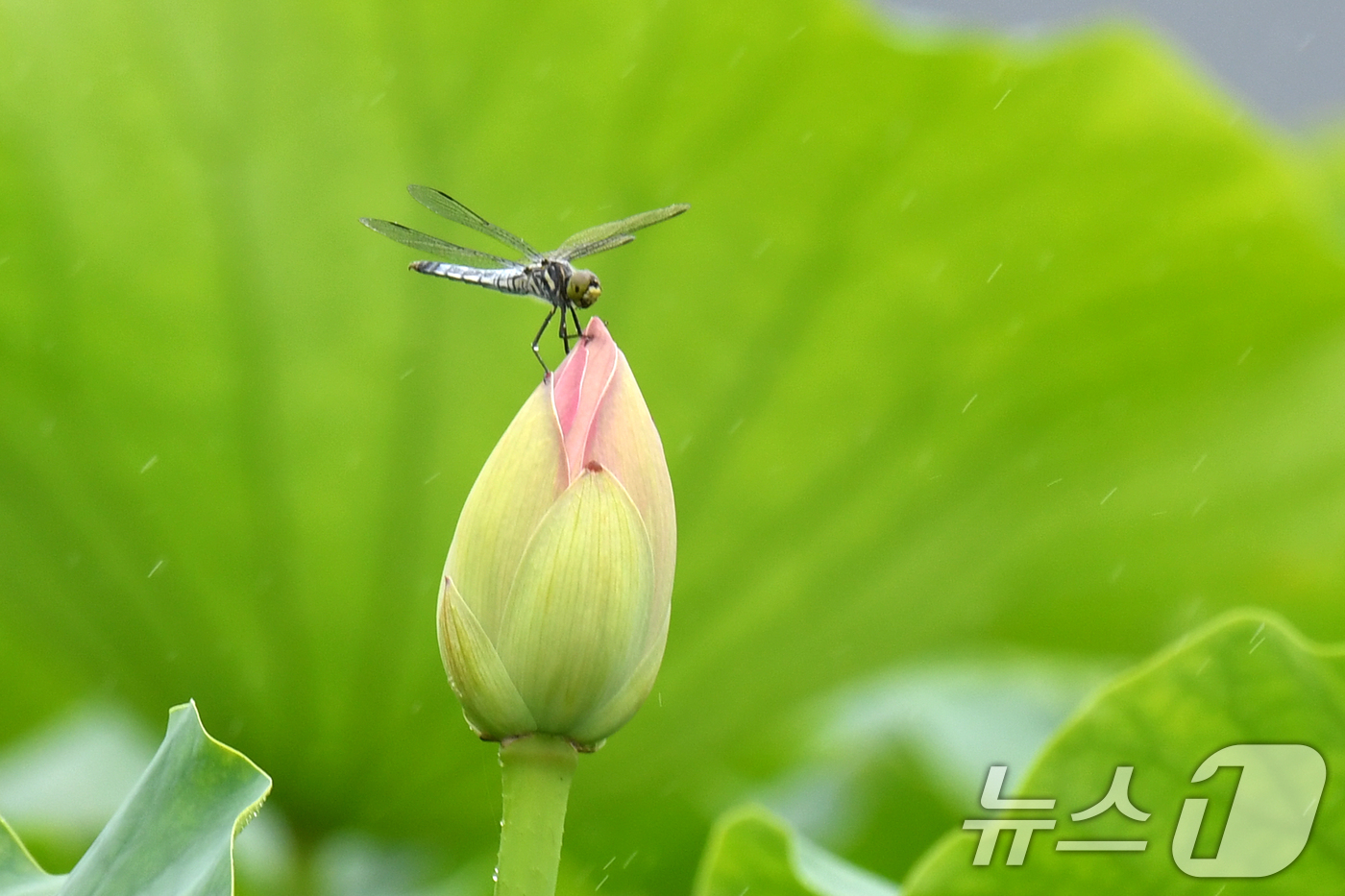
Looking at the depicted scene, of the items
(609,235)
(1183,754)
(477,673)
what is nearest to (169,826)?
(477,673)

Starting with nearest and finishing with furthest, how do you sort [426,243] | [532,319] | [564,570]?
Result: [564,570], [426,243], [532,319]

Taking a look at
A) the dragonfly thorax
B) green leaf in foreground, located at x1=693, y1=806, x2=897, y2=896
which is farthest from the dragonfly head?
green leaf in foreground, located at x1=693, y1=806, x2=897, y2=896

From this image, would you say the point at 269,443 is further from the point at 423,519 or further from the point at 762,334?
the point at 762,334

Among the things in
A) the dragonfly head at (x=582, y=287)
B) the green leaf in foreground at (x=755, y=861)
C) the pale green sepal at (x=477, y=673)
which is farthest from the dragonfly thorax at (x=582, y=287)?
the green leaf in foreground at (x=755, y=861)

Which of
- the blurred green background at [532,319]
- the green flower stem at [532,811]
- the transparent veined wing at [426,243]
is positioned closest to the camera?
the green flower stem at [532,811]

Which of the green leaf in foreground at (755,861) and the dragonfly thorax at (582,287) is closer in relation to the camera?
the dragonfly thorax at (582,287)

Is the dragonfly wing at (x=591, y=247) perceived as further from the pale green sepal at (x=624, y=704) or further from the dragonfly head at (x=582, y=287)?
the pale green sepal at (x=624, y=704)

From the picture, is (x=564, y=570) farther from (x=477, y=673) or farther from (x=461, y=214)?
(x=461, y=214)
